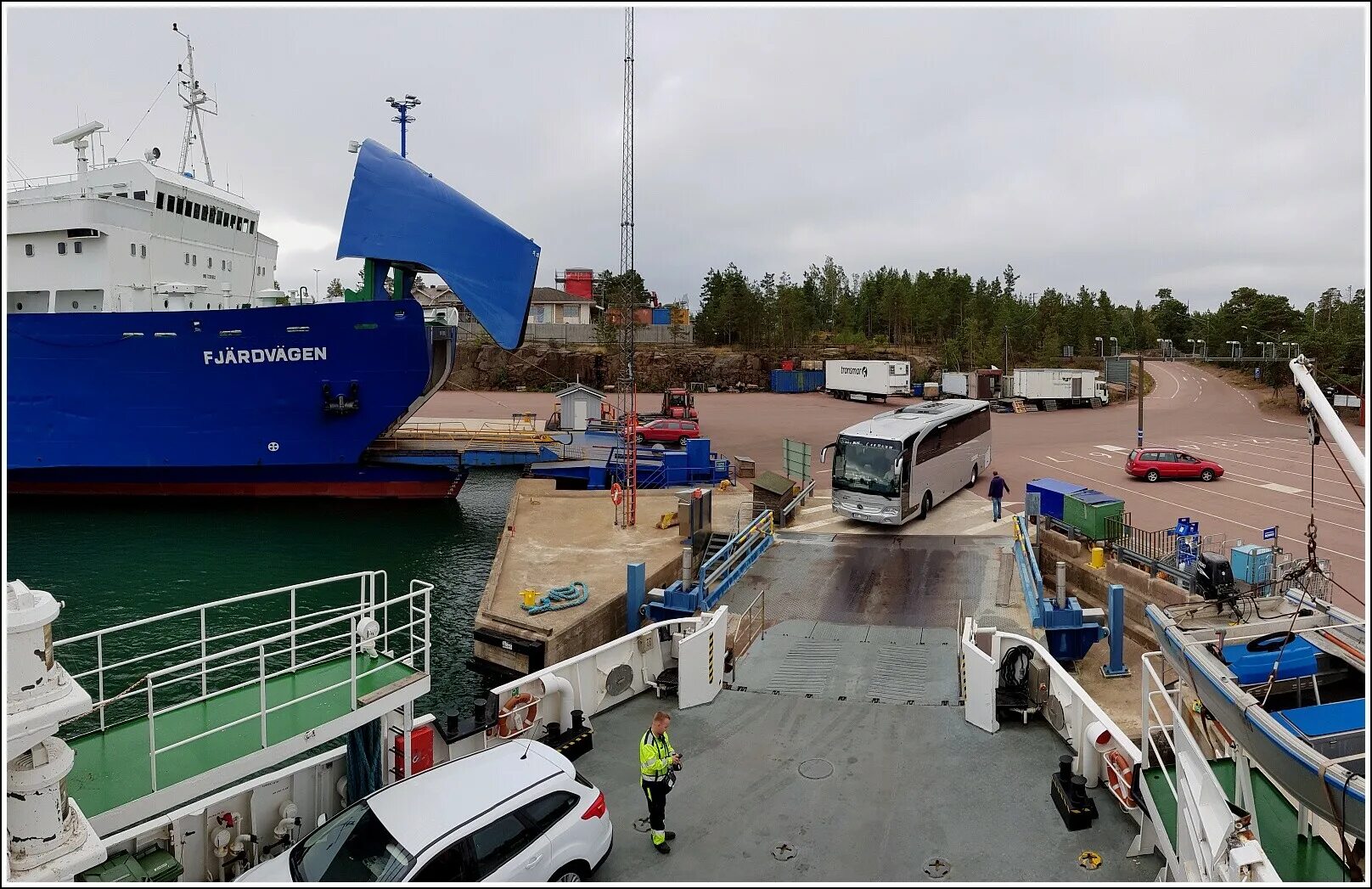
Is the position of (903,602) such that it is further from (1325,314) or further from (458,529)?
(1325,314)

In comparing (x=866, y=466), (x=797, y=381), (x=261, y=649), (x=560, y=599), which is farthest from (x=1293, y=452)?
(x=797, y=381)

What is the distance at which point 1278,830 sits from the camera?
675 cm

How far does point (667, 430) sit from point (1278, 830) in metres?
31.1

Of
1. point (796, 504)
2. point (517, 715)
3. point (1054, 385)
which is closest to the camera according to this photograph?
point (517, 715)

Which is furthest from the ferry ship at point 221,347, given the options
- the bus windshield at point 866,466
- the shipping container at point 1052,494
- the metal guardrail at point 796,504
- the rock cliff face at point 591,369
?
the rock cliff face at point 591,369

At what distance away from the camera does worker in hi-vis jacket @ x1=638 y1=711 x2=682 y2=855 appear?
679 cm

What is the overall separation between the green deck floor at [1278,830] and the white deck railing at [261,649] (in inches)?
230

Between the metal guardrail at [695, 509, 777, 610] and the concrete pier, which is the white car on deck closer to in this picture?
the concrete pier

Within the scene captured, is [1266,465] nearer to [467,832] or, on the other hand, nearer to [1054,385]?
[1054,385]

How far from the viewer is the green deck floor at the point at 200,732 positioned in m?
5.89

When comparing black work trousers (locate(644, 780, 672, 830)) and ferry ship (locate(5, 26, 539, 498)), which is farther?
ferry ship (locate(5, 26, 539, 498))

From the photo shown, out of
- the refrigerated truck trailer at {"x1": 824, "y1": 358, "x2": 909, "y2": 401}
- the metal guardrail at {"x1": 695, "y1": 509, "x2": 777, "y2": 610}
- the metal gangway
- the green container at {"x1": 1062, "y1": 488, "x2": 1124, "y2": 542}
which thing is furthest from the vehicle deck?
the refrigerated truck trailer at {"x1": 824, "y1": 358, "x2": 909, "y2": 401}

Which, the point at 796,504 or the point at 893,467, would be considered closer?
the point at 893,467

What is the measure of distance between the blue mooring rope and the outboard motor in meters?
10.4
